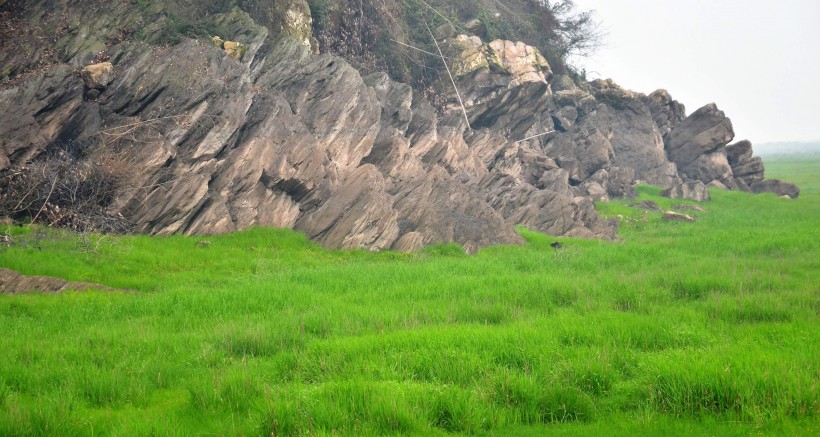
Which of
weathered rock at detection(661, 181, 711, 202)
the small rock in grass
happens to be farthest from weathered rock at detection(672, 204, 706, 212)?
weathered rock at detection(661, 181, 711, 202)

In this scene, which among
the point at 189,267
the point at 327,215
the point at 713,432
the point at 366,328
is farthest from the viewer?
the point at 327,215

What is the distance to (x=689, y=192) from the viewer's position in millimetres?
49312

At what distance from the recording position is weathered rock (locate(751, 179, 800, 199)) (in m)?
53.1

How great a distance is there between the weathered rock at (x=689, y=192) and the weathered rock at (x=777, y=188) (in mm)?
8361

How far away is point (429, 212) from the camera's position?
91.9ft

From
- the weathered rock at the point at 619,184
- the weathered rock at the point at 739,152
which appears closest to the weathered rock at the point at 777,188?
the weathered rock at the point at 739,152

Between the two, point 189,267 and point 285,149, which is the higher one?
point 285,149

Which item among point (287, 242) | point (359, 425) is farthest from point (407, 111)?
point (359, 425)

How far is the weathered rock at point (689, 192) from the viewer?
48938mm

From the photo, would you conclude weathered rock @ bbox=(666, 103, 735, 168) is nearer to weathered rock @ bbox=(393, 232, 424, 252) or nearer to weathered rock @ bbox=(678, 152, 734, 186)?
weathered rock @ bbox=(678, 152, 734, 186)

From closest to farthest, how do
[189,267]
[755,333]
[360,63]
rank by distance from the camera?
[755,333] → [189,267] → [360,63]

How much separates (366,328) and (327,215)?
44.3 ft

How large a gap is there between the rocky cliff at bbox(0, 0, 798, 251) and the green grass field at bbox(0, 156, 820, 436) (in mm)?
2702

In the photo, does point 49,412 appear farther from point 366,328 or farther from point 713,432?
point 713,432
